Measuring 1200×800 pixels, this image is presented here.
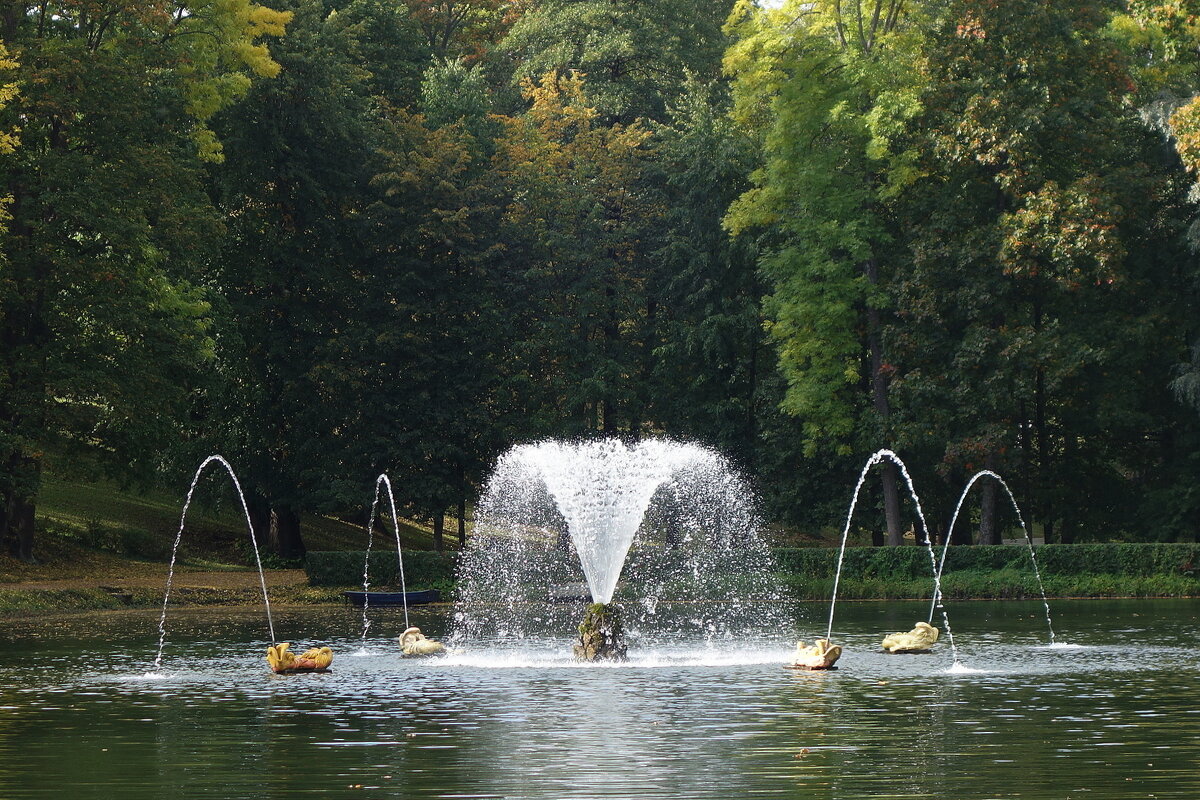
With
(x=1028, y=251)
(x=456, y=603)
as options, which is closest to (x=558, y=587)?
(x=456, y=603)

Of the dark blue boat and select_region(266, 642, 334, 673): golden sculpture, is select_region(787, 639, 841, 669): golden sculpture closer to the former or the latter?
select_region(266, 642, 334, 673): golden sculpture

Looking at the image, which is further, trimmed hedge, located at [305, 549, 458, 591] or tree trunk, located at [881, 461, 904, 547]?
tree trunk, located at [881, 461, 904, 547]

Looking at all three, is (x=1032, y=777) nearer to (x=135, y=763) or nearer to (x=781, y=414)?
Answer: (x=135, y=763)

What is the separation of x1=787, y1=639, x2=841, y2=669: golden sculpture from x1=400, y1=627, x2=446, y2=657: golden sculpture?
6817 mm

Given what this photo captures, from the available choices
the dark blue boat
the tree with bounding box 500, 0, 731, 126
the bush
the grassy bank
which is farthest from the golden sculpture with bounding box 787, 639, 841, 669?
the tree with bounding box 500, 0, 731, 126

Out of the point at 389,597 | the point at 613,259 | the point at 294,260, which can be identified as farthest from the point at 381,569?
the point at 613,259

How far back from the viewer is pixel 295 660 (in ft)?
87.7

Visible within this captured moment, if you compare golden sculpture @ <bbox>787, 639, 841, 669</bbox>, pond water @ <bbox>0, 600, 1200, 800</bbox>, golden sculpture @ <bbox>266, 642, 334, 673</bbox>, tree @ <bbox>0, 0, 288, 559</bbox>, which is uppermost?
tree @ <bbox>0, 0, 288, 559</bbox>

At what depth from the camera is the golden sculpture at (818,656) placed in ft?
86.6

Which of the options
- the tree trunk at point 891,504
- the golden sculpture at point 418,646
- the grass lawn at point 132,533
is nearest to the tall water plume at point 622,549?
the golden sculpture at point 418,646

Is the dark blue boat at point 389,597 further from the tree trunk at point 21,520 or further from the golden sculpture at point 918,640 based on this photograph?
the golden sculpture at point 918,640

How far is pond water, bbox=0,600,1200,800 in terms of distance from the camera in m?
15.2

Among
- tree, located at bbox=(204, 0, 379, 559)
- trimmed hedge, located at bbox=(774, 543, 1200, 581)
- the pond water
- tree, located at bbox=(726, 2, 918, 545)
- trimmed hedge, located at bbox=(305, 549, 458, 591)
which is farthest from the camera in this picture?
tree, located at bbox=(204, 0, 379, 559)

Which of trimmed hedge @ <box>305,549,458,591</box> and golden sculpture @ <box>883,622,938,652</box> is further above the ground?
trimmed hedge @ <box>305,549,458,591</box>
